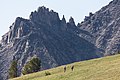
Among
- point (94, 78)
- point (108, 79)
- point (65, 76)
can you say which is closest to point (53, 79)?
point (65, 76)

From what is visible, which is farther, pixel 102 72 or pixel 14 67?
pixel 14 67

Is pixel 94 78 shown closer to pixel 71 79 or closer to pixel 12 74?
pixel 71 79

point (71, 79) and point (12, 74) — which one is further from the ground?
point (12, 74)

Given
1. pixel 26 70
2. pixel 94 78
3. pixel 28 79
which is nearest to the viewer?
pixel 94 78

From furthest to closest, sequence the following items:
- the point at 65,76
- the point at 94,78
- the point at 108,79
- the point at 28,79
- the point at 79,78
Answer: the point at 28,79, the point at 65,76, the point at 79,78, the point at 94,78, the point at 108,79

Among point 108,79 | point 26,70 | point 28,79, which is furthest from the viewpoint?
point 26,70

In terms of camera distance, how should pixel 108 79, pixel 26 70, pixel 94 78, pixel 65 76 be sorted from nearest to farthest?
pixel 108 79
pixel 94 78
pixel 65 76
pixel 26 70

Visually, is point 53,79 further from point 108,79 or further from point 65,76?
point 108,79

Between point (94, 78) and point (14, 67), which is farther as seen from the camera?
point (14, 67)

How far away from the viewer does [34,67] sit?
152125mm

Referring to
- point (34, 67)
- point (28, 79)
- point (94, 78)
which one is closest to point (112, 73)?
point (94, 78)

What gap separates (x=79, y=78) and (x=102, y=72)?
423 centimetres

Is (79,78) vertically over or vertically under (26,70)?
under

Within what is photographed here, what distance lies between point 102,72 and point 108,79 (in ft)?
30.2
